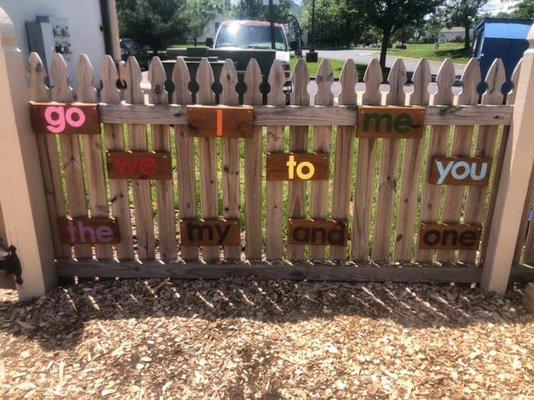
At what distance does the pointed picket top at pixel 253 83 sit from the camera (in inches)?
109

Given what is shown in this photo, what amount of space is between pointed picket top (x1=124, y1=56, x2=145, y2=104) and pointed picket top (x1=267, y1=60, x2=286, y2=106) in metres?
0.78

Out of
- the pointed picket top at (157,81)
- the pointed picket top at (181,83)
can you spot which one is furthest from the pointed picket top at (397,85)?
the pointed picket top at (157,81)

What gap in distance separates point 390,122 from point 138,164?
1.58 meters

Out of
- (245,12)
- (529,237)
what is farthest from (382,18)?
(245,12)

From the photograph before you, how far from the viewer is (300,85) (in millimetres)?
2801

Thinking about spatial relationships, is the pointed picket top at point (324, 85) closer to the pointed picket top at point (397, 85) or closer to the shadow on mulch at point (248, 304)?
the pointed picket top at point (397, 85)

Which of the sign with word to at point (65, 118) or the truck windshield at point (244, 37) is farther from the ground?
the truck windshield at point (244, 37)

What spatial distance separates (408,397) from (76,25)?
12.5 metres

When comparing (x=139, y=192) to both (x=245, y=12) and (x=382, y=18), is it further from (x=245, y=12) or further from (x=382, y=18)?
(x=245, y=12)

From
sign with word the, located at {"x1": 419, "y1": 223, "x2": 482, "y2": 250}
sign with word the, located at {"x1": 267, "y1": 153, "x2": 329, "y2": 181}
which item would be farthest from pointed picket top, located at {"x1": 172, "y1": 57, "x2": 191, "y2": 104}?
sign with word the, located at {"x1": 419, "y1": 223, "x2": 482, "y2": 250}

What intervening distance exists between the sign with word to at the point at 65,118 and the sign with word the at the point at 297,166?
3.56 feet

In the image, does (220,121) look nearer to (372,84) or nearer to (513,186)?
A: (372,84)

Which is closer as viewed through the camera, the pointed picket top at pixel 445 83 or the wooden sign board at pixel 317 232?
the pointed picket top at pixel 445 83

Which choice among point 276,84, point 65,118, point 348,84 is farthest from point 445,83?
point 65,118
